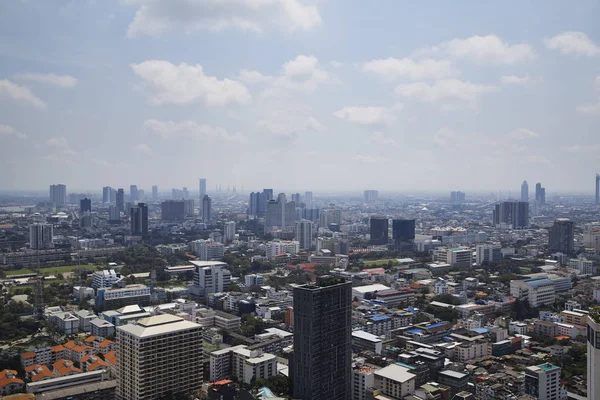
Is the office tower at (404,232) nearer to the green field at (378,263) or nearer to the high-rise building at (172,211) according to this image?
the green field at (378,263)

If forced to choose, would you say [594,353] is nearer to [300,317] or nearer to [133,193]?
[300,317]

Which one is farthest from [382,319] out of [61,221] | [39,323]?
[61,221]

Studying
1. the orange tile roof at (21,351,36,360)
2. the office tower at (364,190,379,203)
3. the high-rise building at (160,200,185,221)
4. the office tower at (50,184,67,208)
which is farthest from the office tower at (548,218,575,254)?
the office tower at (364,190,379,203)

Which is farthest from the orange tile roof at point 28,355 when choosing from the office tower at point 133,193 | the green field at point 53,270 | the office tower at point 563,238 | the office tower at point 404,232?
the office tower at point 133,193

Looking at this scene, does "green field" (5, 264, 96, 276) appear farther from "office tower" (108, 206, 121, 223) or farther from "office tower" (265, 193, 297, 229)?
"office tower" (265, 193, 297, 229)

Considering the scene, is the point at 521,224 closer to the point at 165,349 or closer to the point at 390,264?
the point at 390,264

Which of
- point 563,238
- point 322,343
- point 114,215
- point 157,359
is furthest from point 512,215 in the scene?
point 157,359
